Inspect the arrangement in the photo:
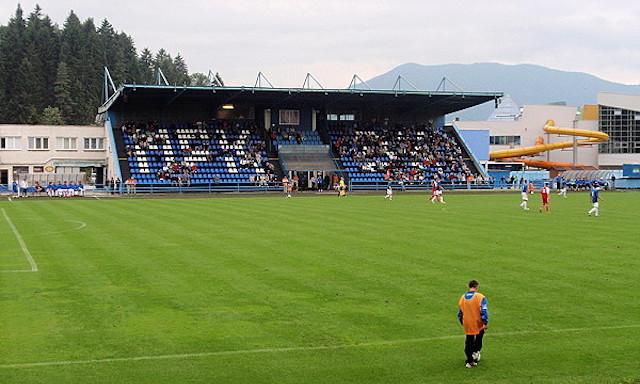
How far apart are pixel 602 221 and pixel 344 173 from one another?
43278mm

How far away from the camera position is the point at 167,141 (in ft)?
253

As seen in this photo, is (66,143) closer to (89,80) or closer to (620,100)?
(89,80)

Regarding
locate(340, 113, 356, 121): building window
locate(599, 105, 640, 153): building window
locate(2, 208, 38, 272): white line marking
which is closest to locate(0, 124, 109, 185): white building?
locate(340, 113, 356, 121): building window

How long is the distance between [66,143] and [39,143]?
2650mm

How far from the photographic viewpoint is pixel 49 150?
260 feet

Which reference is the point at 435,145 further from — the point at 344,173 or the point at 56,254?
the point at 56,254

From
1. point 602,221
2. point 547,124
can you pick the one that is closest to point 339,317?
point 602,221

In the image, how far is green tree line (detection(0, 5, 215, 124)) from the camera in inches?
5005

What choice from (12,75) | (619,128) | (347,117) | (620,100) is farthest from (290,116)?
(12,75)

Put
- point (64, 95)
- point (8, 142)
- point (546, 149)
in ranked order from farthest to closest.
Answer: point (64, 95) < point (546, 149) < point (8, 142)

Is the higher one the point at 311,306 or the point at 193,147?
the point at 193,147

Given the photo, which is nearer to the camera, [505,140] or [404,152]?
[404,152]

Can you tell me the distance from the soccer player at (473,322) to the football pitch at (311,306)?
0.27m

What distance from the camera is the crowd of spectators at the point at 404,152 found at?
78.9m
